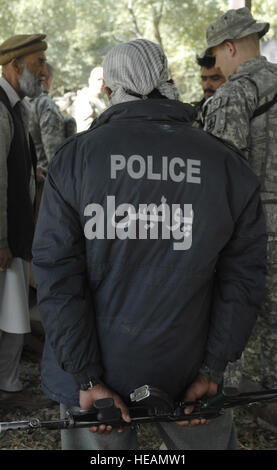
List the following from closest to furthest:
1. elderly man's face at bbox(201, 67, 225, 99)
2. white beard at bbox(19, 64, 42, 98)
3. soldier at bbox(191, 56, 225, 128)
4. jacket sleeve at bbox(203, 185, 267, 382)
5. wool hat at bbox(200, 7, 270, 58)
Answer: jacket sleeve at bbox(203, 185, 267, 382) → wool hat at bbox(200, 7, 270, 58) → white beard at bbox(19, 64, 42, 98) → soldier at bbox(191, 56, 225, 128) → elderly man's face at bbox(201, 67, 225, 99)

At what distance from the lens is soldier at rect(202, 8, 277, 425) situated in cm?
287

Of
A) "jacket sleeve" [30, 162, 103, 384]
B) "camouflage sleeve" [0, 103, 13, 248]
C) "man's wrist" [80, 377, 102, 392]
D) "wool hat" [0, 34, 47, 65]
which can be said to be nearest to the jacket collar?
"jacket sleeve" [30, 162, 103, 384]

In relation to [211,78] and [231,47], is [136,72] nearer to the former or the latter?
[231,47]

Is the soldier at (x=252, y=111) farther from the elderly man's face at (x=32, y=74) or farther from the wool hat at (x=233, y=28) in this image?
the elderly man's face at (x=32, y=74)

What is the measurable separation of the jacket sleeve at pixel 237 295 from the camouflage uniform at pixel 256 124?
1.23 meters

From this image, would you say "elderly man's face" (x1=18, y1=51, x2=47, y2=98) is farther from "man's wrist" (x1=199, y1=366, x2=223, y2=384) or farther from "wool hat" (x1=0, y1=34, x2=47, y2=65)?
"man's wrist" (x1=199, y1=366, x2=223, y2=384)

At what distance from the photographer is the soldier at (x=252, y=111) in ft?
9.43

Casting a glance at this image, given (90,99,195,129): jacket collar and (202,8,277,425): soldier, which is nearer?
(90,99,195,129): jacket collar

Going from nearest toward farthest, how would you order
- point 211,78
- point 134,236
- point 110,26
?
point 134,236 → point 211,78 → point 110,26

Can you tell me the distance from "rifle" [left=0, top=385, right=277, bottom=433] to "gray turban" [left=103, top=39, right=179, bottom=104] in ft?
2.68

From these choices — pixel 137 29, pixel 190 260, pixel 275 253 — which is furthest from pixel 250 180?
pixel 137 29

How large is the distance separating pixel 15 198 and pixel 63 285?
181cm

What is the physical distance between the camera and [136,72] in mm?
1641

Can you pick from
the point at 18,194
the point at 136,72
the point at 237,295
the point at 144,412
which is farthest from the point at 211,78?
the point at 144,412
